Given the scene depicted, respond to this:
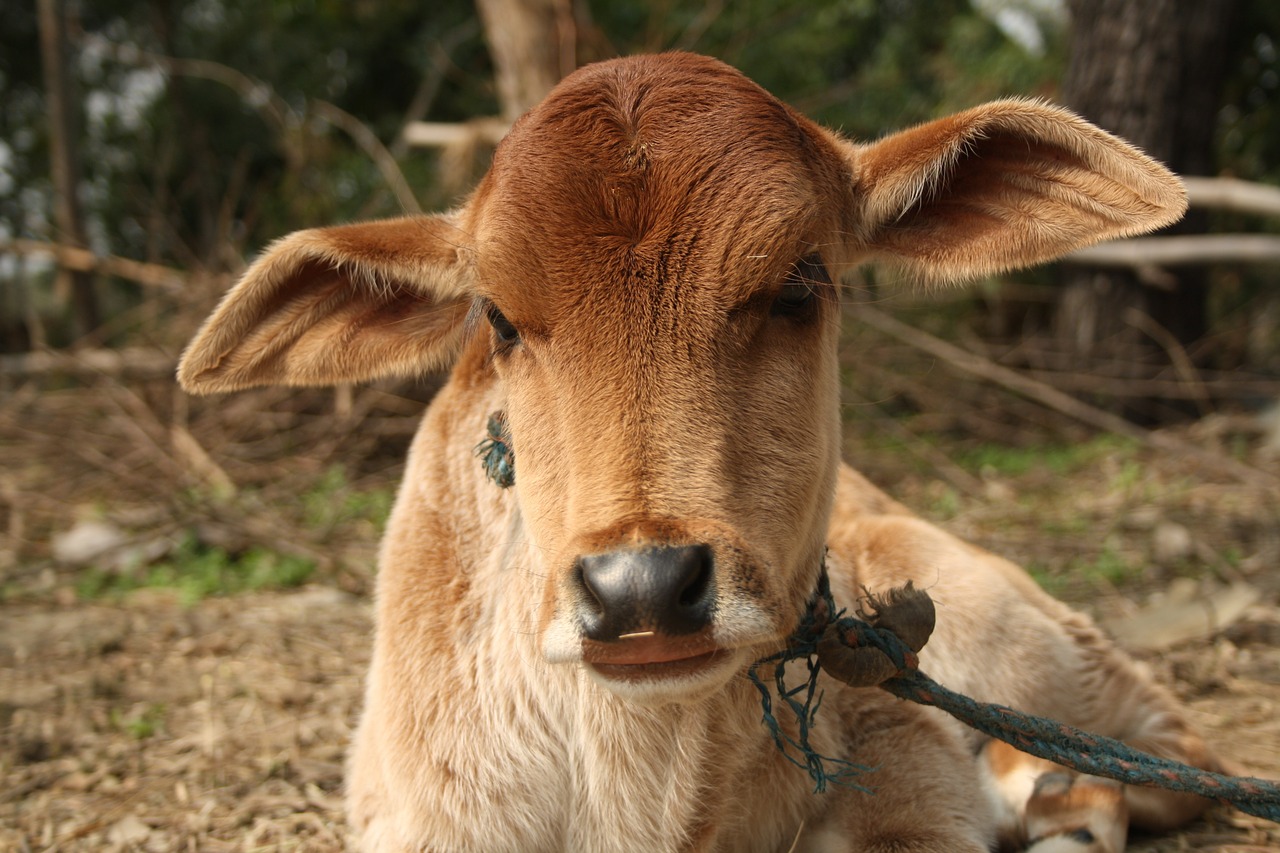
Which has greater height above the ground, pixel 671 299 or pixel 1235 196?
pixel 1235 196

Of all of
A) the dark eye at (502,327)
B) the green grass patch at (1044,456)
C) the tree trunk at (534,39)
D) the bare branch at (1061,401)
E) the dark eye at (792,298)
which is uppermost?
the tree trunk at (534,39)

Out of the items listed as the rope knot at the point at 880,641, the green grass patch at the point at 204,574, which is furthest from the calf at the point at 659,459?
the green grass patch at the point at 204,574

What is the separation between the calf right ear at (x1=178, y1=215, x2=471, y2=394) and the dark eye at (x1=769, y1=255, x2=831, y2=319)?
2.71 feet

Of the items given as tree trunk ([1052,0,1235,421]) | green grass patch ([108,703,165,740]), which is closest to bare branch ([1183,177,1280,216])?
tree trunk ([1052,0,1235,421])

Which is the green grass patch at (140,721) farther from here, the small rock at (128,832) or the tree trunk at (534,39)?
the tree trunk at (534,39)

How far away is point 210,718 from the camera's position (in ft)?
13.4

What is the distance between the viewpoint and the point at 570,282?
88.0 inches

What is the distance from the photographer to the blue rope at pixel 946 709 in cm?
239

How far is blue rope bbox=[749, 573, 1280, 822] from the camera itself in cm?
239

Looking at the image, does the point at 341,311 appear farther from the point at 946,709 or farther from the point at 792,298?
the point at 946,709

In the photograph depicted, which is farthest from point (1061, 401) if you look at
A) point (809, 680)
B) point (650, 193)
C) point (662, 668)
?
point (662, 668)

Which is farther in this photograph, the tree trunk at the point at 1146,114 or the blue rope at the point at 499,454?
the tree trunk at the point at 1146,114

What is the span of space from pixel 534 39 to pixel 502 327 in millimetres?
5795

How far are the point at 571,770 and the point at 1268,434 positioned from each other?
22.9 feet
